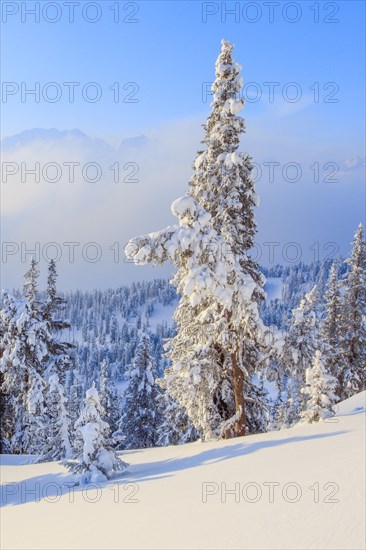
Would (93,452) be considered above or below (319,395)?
below

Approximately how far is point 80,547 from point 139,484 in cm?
331

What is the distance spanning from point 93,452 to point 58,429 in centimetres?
1295

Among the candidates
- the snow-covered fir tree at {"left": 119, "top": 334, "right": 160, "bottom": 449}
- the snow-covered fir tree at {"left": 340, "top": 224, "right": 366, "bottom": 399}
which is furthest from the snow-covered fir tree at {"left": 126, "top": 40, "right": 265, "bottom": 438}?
the snow-covered fir tree at {"left": 119, "top": 334, "right": 160, "bottom": 449}

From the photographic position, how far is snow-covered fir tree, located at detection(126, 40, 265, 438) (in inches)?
538

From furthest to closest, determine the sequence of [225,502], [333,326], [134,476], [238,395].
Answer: [333,326] → [238,395] → [134,476] → [225,502]

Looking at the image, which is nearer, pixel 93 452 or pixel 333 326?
pixel 93 452

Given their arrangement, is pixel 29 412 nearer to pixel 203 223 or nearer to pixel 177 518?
pixel 203 223

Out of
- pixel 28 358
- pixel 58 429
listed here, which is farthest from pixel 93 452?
pixel 28 358

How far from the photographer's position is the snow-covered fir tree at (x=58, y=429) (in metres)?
21.8

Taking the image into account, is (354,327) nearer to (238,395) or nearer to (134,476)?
(238,395)

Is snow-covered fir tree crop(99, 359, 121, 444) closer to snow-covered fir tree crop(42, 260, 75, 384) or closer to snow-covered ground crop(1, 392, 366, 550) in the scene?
snow-covered fir tree crop(42, 260, 75, 384)

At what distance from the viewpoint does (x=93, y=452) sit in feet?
36.4

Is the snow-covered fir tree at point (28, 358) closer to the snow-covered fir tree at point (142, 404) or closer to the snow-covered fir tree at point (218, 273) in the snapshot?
the snow-covered fir tree at point (218, 273)

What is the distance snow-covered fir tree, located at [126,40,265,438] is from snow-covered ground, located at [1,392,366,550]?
373cm
